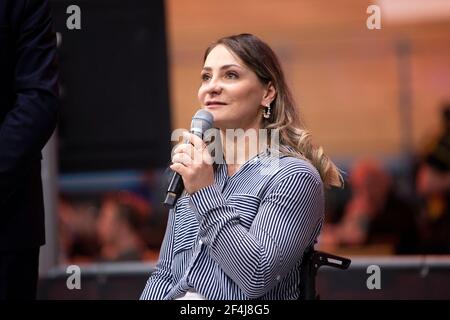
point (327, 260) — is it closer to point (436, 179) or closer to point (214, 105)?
point (214, 105)

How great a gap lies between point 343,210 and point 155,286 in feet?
13.7

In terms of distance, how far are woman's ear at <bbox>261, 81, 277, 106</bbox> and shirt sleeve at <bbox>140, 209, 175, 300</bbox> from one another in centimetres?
44

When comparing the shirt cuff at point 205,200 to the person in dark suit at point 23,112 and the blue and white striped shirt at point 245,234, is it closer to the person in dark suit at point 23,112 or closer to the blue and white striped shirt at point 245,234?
the blue and white striped shirt at point 245,234

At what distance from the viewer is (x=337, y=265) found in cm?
257

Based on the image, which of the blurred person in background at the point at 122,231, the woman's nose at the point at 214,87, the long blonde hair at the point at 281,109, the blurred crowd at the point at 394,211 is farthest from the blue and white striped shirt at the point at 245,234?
the blurred person in background at the point at 122,231

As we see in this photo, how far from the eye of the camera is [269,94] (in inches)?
107

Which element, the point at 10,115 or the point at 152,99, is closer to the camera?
the point at 10,115

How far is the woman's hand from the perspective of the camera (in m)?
2.31

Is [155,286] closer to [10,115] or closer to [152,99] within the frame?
[10,115]

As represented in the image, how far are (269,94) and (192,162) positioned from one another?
0.50 m

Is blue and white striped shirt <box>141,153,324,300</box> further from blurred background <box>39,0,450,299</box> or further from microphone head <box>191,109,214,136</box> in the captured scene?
blurred background <box>39,0,450,299</box>

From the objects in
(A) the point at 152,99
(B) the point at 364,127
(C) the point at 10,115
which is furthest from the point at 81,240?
(C) the point at 10,115

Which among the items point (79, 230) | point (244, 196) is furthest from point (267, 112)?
point (79, 230)
